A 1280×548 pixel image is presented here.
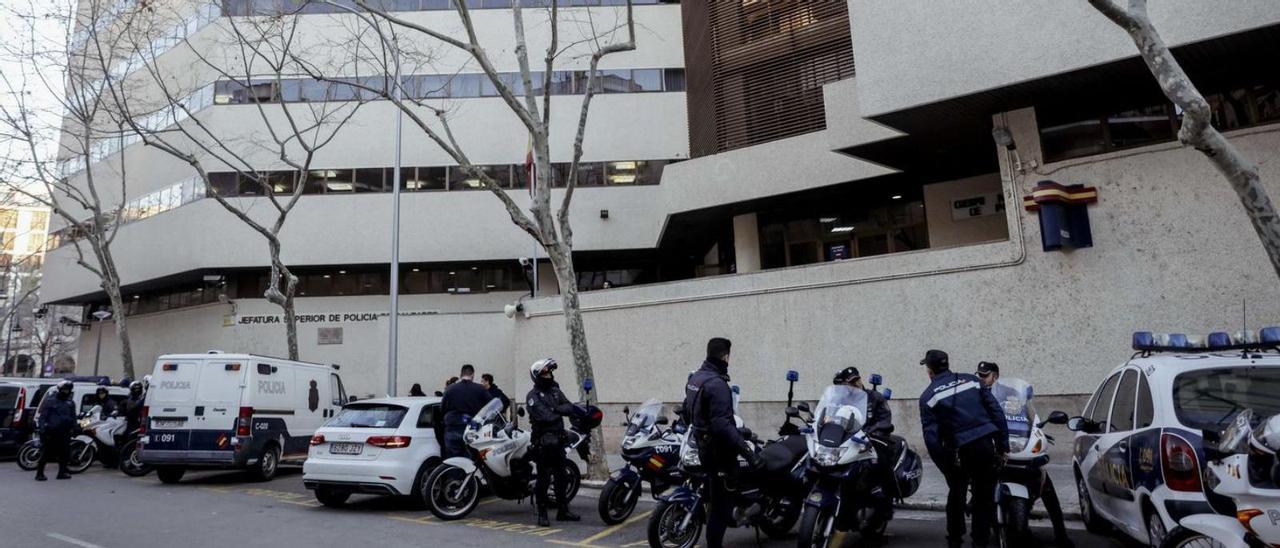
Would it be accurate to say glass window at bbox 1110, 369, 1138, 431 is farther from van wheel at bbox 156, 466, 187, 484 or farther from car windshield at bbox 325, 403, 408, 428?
van wheel at bbox 156, 466, 187, 484

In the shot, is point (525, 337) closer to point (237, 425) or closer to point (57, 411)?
point (237, 425)

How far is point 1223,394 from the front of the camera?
15.9 feet

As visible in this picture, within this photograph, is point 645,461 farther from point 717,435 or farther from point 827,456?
point 827,456

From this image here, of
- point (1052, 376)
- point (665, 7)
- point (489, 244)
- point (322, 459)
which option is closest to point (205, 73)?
point (489, 244)

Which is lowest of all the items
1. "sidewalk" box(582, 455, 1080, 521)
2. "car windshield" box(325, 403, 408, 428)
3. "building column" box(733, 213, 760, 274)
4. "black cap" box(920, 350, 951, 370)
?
"sidewalk" box(582, 455, 1080, 521)

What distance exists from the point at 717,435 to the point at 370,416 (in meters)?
5.53

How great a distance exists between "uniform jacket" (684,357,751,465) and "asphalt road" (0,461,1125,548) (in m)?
1.83

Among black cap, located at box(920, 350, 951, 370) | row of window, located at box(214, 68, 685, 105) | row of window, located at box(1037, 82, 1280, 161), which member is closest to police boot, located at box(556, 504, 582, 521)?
black cap, located at box(920, 350, 951, 370)

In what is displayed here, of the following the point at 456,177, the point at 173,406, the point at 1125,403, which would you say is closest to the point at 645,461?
the point at 1125,403

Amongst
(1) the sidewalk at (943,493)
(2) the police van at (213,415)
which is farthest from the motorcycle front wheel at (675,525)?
(2) the police van at (213,415)

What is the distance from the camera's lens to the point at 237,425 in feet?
39.1

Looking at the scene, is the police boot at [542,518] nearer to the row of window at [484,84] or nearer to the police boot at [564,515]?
the police boot at [564,515]

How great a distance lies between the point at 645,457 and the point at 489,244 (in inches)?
738

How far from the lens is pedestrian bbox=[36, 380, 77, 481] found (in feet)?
41.4
